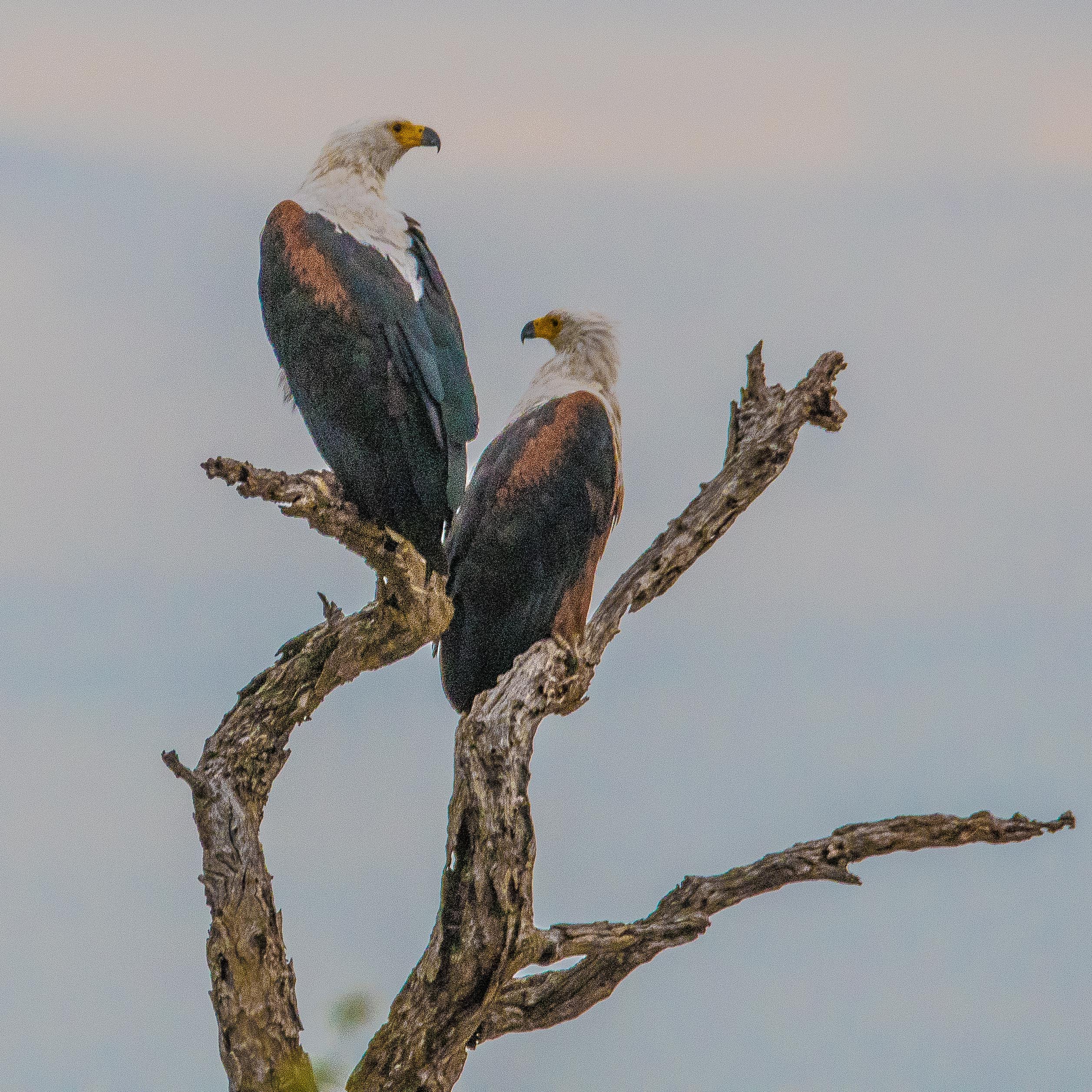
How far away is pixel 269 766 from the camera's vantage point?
5055 mm

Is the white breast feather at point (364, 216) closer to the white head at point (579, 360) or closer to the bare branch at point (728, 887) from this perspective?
the white head at point (579, 360)

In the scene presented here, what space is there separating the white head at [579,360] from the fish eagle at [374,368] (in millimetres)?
1196

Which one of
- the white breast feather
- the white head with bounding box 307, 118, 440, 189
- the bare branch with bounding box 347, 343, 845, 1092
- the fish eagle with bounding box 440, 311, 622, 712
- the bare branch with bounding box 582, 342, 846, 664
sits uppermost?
the white head with bounding box 307, 118, 440, 189

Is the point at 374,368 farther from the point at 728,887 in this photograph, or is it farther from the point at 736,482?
the point at 728,887

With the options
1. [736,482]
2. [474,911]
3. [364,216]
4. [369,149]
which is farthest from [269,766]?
[369,149]

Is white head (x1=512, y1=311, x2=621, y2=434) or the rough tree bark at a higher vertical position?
white head (x1=512, y1=311, x2=621, y2=434)

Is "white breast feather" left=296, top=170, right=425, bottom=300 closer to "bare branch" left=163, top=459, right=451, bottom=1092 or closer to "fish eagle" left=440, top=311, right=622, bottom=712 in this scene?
"bare branch" left=163, top=459, right=451, bottom=1092

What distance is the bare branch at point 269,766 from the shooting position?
15.4 ft

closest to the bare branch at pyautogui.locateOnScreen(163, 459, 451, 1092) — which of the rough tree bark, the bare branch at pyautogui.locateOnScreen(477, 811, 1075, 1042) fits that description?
the rough tree bark

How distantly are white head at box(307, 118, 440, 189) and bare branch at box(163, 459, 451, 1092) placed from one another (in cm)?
168

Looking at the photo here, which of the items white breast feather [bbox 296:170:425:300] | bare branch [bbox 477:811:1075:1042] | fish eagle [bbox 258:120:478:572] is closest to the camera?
bare branch [bbox 477:811:1075:1042]

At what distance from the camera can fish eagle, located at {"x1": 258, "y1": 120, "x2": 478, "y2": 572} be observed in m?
5.58

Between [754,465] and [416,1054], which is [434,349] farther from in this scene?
[416,1054]

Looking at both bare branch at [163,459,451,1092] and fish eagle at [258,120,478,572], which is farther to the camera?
fish eagle at [258,120,478,572]
